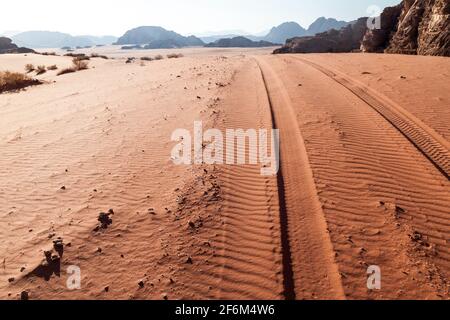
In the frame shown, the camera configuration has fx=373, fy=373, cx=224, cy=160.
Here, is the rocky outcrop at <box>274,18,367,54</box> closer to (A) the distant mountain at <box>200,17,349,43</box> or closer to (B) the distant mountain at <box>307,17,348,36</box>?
(A) the distant mountain at <box>200,17,349,43</box>

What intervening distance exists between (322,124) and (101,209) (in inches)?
204

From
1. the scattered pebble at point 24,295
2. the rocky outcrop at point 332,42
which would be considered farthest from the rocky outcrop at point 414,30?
the scattered pebble at point 24,295

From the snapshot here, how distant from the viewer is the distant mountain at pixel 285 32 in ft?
568

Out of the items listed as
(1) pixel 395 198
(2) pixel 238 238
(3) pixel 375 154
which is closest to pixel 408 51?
(3) pixel 375 154

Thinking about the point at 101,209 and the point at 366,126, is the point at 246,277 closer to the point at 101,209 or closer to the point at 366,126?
the point at 101,209

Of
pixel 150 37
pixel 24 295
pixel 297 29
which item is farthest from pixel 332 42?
pixel 297 29

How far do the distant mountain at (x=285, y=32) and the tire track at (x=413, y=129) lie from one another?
169 metres

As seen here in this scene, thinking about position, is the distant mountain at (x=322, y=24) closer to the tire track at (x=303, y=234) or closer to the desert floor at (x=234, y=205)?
the desert floor at (x=234, y=205)

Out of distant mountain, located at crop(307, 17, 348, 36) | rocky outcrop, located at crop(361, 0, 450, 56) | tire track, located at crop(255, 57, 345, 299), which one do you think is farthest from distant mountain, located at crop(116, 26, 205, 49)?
tire track, located at crop(255, 57, 345, 299)

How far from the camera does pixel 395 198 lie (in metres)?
5.20

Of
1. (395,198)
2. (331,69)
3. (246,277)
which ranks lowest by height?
(246,277)

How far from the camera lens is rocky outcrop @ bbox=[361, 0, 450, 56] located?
64.6 ft

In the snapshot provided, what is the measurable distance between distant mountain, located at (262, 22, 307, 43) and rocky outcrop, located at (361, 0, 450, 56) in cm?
14903

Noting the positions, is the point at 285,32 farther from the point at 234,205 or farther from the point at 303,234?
the point at 303,234
